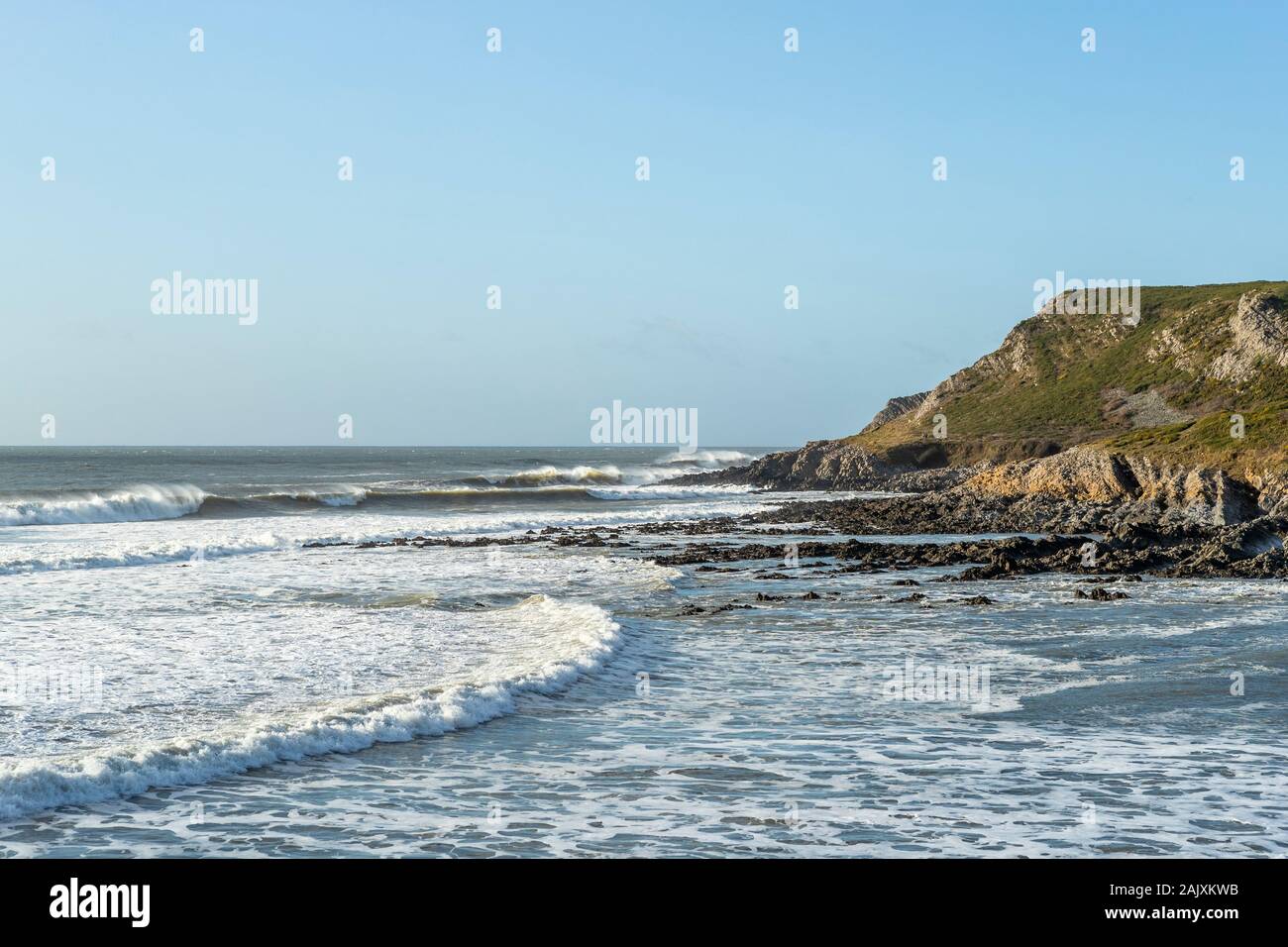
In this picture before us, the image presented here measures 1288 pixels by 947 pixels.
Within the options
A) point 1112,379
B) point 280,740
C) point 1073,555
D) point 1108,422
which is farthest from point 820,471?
point 280,740

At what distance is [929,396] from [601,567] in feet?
355

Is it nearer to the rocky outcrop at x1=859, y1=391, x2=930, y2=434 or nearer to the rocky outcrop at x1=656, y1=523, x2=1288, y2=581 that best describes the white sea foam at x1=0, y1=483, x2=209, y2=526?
the rocky outcrop at x1=656, y1=523, x2=1288, y2=581

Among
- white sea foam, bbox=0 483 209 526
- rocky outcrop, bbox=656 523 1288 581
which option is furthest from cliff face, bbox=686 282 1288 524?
white sea foam, bbox=0 483 209 526

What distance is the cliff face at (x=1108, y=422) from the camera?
4578 cm

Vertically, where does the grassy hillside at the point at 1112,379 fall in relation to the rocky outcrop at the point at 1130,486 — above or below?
above

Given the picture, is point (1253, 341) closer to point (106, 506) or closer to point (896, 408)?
point (896, 408)

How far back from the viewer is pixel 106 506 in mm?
58438

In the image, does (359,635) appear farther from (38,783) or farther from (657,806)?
(657,806)

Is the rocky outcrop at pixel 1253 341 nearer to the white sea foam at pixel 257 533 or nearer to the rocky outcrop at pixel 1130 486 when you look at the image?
the rocky outcrop at pixel 1130 486

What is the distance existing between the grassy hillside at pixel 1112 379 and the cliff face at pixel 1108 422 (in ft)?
0.63

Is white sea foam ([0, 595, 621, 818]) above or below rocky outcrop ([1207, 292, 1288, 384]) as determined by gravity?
below

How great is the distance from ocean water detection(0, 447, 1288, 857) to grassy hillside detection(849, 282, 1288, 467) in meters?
43.9

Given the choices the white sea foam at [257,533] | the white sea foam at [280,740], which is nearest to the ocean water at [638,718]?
the white sea foam at [280,740]

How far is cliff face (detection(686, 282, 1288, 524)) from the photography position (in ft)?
150
